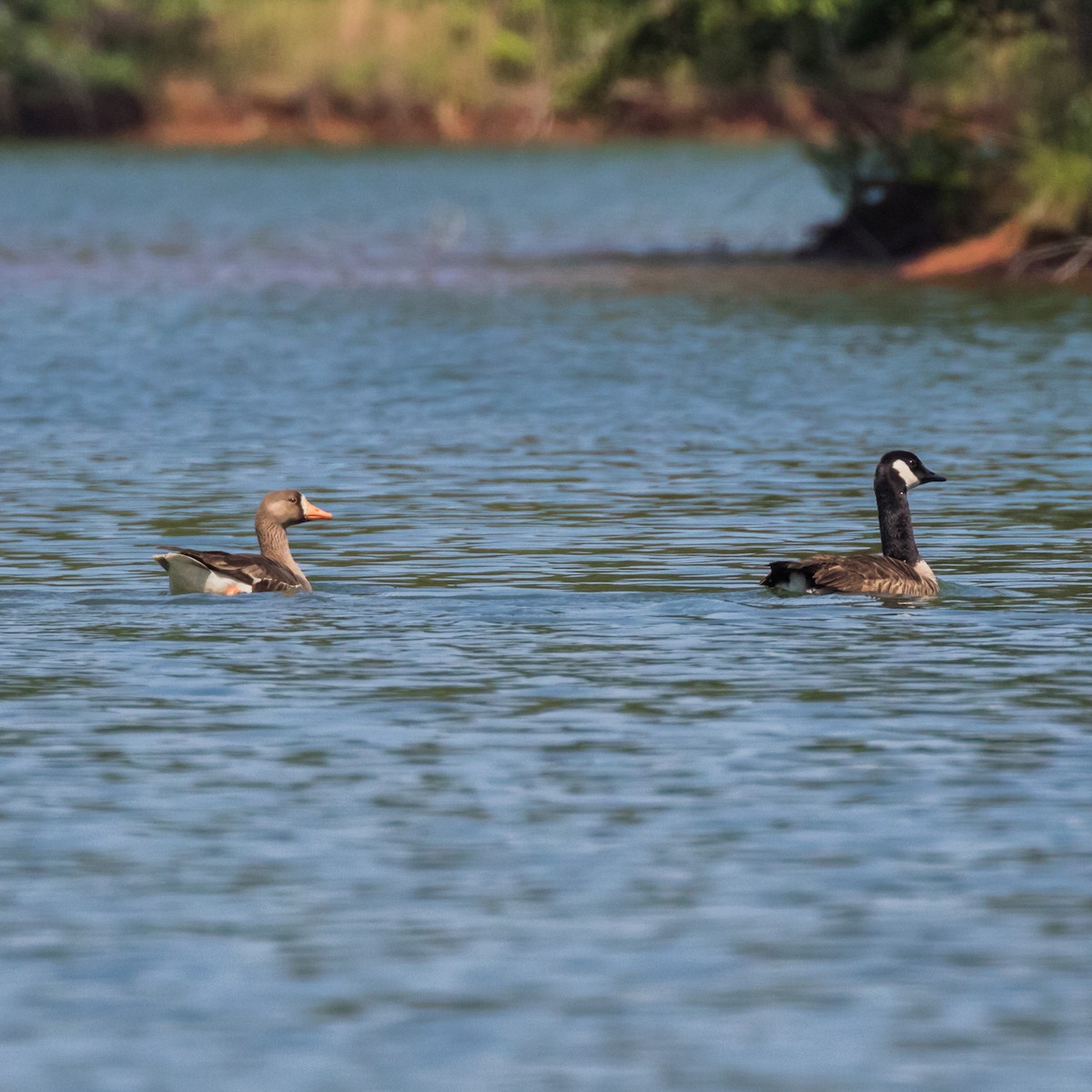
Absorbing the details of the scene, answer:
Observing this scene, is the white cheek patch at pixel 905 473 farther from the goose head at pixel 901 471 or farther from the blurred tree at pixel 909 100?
the blurred tree at pixel 909 100

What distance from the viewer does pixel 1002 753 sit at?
1234 cm

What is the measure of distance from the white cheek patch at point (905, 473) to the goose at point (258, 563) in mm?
3535

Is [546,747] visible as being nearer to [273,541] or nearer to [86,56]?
[273,541]

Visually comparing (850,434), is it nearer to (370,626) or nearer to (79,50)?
(370,626)

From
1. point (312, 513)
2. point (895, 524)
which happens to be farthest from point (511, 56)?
point (895, 524)

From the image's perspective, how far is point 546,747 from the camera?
12539mm

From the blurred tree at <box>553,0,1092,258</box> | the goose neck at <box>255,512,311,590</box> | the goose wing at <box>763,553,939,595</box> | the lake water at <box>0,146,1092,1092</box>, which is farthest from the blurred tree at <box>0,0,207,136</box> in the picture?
the goose wing at <box>763,553,939,595</box>

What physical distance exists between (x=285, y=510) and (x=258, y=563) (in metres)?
0.79

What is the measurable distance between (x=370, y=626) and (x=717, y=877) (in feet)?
19.8

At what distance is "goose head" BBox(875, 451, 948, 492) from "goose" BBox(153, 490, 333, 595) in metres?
3.43

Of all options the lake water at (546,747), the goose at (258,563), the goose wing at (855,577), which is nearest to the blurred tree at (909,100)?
the lake water at (546,747)

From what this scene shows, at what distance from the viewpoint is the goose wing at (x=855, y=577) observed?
16.4 m

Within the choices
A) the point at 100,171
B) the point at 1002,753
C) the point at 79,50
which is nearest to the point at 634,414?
the point at 1002,753

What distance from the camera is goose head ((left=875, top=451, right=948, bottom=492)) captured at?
1770cm
